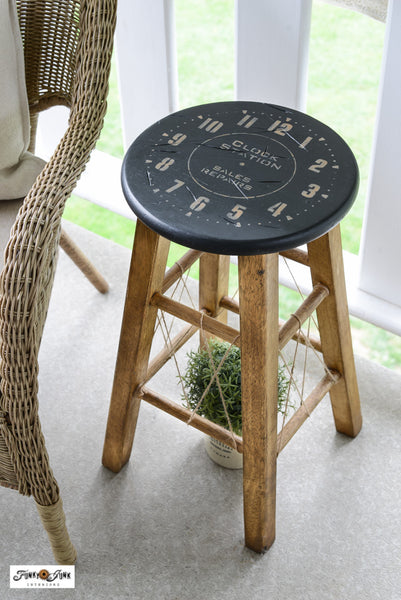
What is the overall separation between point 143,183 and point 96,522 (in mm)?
748

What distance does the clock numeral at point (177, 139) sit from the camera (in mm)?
1229

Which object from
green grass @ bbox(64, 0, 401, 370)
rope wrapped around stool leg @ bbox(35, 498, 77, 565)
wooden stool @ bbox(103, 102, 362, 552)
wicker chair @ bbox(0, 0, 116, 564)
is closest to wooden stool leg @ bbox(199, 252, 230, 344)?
wooden stool @ bbox(103, 102, 362, 552)

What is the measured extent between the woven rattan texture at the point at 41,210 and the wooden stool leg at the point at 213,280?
357 mm

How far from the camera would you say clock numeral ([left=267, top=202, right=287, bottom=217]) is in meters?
1.09

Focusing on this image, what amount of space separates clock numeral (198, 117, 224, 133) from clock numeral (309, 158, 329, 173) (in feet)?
0.64

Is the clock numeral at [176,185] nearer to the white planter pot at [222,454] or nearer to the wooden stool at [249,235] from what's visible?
the wooden stool at [249,235]

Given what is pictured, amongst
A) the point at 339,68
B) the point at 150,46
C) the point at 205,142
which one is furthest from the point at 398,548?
the point at 339,68

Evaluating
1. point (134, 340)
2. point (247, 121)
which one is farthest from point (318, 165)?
point (134, 340)

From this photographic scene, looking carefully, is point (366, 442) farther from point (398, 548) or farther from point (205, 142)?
point (205, 142)

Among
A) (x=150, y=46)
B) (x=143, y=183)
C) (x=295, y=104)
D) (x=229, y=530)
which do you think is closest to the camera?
(x=143, y=183)

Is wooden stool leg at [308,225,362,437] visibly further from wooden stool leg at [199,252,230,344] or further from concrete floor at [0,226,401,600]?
wooden stool leg at [199,252,230,344]

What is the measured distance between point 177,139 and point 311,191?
263 millimetres

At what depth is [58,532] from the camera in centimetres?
134

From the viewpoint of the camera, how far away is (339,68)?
2.63 meters
